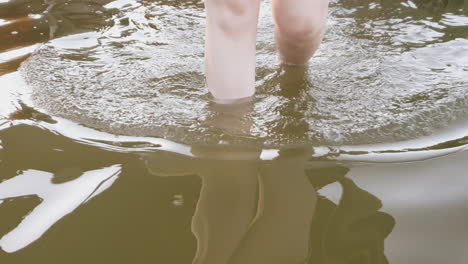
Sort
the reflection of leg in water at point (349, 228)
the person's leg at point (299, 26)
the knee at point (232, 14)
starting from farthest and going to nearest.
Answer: the person's leg at point (299, 26), the knee at point (232, 14), the reflection of leg in water at point (349, 228)

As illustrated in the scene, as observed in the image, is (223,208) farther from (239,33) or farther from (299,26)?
(299,26)

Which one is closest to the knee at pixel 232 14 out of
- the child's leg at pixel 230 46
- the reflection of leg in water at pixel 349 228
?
the child's leg at pixel 230 46

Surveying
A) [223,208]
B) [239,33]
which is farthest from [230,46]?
[223,208]

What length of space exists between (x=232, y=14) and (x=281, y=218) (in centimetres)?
61

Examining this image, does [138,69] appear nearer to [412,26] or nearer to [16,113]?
[16,113]

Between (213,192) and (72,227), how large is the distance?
30cm

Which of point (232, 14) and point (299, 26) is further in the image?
point (299, 26)

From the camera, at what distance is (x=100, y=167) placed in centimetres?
134

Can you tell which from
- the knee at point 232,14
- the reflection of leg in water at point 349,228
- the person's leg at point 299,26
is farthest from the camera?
the person's leg at point 299,26

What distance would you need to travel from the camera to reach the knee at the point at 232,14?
149 centimetres

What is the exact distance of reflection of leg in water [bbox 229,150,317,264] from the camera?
1043 millimetres

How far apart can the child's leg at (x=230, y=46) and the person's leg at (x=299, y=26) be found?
0.78 ft

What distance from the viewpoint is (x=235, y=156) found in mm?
1376

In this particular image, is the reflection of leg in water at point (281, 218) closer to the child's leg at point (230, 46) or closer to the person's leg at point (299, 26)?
the child's leg at point (230, 46)
